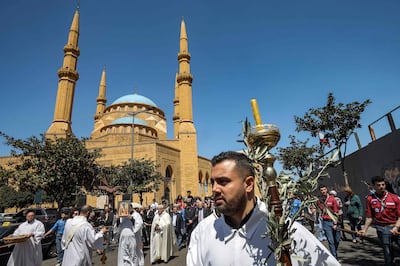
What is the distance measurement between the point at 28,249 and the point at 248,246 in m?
6.06

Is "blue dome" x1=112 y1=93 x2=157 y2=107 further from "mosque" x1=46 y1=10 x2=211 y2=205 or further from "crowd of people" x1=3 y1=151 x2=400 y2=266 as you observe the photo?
"crowd of people" x1=3 y1=151 x2=400 y2=266

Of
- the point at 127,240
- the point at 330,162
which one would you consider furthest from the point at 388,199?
the point at 127,240

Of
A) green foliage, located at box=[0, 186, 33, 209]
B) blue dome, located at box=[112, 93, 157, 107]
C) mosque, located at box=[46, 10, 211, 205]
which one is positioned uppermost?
blue dome, located at box=[112, 93, 157, 107]

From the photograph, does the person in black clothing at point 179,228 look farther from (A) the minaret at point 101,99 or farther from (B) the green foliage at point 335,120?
(A) the minaret at point 101,99

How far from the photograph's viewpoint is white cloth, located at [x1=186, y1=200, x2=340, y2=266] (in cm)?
151

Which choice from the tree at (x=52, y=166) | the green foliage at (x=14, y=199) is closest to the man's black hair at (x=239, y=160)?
the tree at (x=52, y=166)

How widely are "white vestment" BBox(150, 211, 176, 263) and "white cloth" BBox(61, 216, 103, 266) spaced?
347cm

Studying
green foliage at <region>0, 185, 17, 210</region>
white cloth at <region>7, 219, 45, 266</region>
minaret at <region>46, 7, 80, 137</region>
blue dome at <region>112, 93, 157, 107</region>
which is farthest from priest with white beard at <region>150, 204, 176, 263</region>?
blue dome at <region>112, 93, 157, 107</region>

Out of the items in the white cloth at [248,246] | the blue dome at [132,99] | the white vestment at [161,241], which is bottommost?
the white vestment at [161,241]

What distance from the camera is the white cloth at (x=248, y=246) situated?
4.95 ft

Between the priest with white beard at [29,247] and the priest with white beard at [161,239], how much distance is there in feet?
10.7

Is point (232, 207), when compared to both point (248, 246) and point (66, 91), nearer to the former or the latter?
point (248, 246)

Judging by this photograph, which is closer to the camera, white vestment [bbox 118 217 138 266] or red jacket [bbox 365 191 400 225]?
red jacket [bbox 365 191 400 225]

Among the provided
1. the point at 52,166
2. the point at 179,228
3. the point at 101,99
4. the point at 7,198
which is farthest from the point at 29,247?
the point at 101,99
